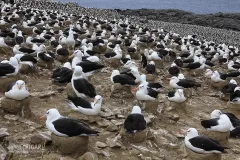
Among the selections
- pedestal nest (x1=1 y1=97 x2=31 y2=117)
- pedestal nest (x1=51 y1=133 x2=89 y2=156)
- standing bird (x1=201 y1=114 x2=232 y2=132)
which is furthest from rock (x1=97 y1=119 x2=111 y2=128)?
standing bird (x1=201 y1=114 x2=232 y2=132)

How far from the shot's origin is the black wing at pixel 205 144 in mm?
9219

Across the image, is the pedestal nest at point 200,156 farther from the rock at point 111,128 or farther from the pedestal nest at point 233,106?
the pedestal nest at point 233,106

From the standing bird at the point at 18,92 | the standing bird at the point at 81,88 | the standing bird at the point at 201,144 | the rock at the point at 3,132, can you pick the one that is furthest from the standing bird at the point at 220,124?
the rock at the point at 3,132

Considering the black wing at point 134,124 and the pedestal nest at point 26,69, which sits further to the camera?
the pedestal nest at point 26,69

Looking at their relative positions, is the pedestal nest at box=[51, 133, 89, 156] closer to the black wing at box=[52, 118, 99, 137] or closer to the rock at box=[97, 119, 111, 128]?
the black wing at box=[52, 118, 99, 137]

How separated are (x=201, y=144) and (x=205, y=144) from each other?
0.34ft

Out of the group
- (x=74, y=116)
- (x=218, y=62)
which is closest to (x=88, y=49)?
(x=74, y=116)

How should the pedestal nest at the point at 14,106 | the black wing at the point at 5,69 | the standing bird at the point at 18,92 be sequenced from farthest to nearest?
1. the black wing at the point at 5,69
2. the pedestal nest at the point at 14,106
3. the standing bird at the point at 18,92

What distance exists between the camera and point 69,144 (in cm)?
838

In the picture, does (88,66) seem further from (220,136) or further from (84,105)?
(220,136)

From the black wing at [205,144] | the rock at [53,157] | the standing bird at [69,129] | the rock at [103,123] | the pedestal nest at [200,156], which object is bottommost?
the pedestal nest at [200,156]

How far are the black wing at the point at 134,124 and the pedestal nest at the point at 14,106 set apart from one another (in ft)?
9.05

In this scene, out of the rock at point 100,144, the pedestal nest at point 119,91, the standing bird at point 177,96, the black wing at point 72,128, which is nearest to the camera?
the black wing at point 72,128

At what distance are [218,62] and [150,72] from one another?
1000cm
